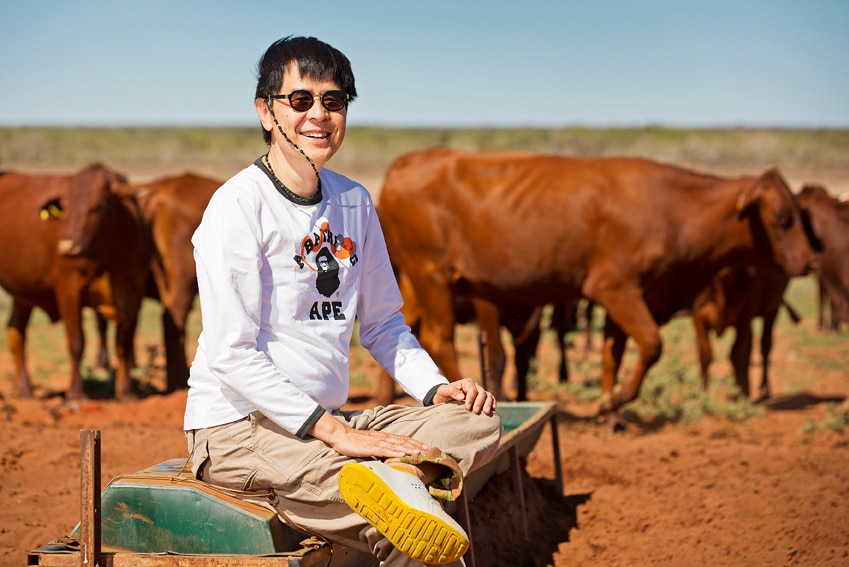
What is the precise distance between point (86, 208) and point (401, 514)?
8.38 m

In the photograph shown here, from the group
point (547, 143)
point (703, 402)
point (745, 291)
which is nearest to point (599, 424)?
point (703, 402)

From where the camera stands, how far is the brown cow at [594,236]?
9484 millimetres

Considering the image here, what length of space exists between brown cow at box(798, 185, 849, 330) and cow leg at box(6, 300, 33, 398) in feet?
27.2

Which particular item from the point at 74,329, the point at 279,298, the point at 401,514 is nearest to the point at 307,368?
the point at 279,298

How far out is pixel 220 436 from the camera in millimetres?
3705

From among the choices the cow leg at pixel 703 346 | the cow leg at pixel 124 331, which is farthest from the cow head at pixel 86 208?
the cow leg at pixel 703 346

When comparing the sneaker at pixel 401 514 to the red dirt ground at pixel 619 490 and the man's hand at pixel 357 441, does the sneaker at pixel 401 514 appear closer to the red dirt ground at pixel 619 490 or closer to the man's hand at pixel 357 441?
the man's hand at pixel 357 441

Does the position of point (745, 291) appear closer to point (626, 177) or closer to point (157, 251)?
point (626, 177)

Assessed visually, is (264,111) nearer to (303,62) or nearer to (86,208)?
(303,62)

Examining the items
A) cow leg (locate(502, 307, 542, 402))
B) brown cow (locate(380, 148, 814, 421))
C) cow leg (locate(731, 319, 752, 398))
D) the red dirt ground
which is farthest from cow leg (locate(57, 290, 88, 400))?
cow leg (locate(731, 319, 752, 398))

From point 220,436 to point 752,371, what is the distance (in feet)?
40.1

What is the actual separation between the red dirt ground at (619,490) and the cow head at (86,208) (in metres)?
1.62

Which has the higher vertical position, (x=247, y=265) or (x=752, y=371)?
(x=247, y=265)

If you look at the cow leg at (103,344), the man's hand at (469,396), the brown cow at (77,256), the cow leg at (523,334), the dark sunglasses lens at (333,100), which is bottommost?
the cow leg at (103,344)
